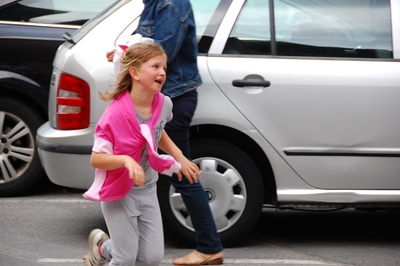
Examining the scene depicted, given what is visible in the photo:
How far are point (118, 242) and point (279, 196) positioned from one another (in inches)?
62.6

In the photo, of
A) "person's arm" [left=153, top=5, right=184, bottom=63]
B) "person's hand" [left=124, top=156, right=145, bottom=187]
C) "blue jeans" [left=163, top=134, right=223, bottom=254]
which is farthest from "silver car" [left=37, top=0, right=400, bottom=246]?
"person's hand" [left=124, top=156, right=145, bottom=187]

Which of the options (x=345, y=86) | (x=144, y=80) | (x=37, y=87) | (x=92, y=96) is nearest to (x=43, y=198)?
(x=37, y=87)

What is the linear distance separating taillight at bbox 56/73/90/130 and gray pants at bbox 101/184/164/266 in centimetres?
139

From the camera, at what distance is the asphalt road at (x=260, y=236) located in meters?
5.34

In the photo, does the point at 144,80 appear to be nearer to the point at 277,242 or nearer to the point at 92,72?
the point at 92,72

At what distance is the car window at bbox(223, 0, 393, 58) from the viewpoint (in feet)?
17.5

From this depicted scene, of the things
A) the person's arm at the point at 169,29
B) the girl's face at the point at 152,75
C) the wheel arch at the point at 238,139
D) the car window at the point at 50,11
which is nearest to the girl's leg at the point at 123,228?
the girl's face at the point at 152,75

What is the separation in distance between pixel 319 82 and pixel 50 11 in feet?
9.37

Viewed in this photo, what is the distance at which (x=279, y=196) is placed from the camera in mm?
5348

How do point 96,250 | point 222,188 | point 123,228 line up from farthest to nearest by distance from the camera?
point 222,188 → point 96,250 → point 123,228

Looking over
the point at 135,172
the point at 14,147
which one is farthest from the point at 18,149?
the point at 135,172

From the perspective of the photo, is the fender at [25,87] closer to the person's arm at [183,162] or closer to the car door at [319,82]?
the car door at [319,82]

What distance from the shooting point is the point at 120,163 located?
3693 mm

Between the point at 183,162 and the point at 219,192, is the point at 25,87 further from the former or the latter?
the point at 183,162
